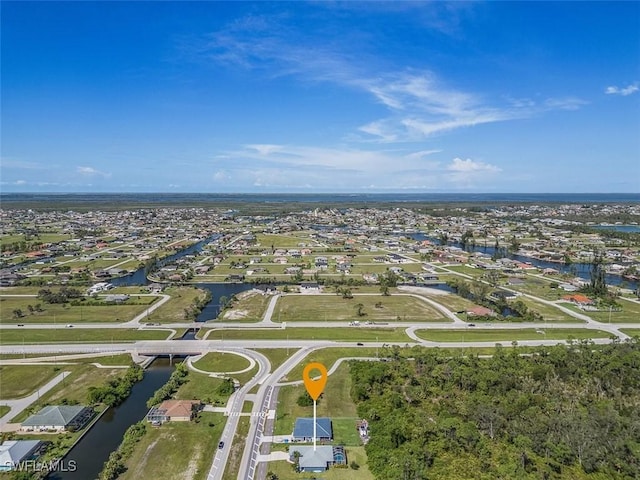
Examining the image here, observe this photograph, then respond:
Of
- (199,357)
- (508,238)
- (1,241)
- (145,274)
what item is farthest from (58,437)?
(508,238)

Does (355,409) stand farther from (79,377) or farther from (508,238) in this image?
(508,238)

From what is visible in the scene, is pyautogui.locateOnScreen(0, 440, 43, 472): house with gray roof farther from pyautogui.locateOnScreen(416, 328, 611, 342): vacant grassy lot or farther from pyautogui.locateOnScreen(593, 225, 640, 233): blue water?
pyautogui.locateOnScreen(593, 225, 640, 233): blue water

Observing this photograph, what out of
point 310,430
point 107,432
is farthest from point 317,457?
point 107,432

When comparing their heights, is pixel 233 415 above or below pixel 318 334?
below

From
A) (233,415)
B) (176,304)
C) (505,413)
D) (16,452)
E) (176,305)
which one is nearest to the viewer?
(16,452)

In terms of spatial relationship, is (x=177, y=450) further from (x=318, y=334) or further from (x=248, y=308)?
(x=248, y=308)

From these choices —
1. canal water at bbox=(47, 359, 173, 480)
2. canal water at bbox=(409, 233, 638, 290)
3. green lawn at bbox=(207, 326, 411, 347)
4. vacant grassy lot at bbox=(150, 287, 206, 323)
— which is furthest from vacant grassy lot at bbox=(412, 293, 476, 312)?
canal water at bbox=(47, 359, 173, 480)

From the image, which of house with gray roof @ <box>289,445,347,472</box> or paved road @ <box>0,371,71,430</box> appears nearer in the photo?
house with gray roof @ <box>289,445,347,472</box>
